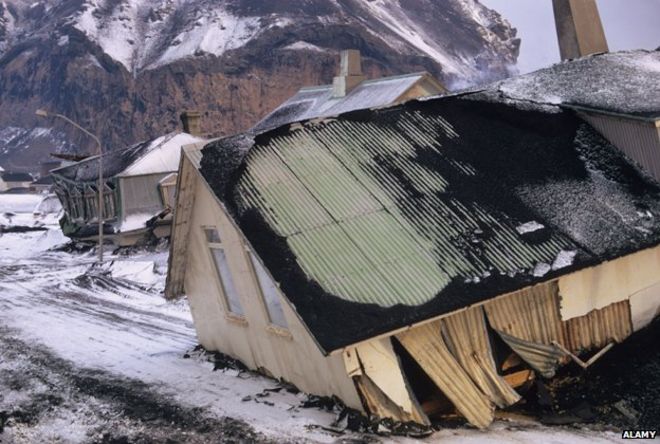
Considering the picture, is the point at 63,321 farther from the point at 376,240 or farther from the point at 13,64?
the point at 13,64

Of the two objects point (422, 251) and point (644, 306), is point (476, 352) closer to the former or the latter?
point (422, 251)

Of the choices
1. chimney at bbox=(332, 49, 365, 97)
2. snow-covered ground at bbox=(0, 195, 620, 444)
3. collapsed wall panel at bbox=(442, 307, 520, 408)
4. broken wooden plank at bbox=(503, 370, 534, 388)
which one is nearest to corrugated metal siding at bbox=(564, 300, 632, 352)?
broken wooden plank at bbox=(503, 370, 534, 388)

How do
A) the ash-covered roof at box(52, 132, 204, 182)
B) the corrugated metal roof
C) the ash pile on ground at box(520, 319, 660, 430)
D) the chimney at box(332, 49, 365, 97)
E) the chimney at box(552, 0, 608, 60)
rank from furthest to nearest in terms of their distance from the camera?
the ash-covered roof at box(52, 132, 204, 182), the corrugated metal roof, the chimney at box(332, 49, 365, 97), the chimney at box(552, 0, 608, 60), the ash pile on ground at box(520, 319, 660, 430)

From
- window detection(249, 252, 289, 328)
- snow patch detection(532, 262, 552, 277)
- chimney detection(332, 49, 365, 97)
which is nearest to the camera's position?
snow patch detection(532, 262, 552, 277)

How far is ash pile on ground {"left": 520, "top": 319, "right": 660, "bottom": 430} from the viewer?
28.2 ft

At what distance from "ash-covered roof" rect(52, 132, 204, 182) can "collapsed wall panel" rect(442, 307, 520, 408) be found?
83.9 feet

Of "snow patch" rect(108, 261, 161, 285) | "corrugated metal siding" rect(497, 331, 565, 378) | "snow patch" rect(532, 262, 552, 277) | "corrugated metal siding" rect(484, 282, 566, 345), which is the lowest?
"snow patch" rect(108, 261, 161, 285)

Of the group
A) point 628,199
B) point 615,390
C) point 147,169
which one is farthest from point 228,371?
point 147,169

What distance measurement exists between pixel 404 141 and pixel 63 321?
35.0ft

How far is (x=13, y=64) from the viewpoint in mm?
113562

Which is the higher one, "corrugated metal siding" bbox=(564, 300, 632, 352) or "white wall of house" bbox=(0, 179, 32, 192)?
"corrugated metal siding" bbox=(564, 300, 632, 352)

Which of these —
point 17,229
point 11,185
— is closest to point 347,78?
point 17,229

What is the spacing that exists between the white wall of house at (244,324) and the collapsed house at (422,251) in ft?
0.12

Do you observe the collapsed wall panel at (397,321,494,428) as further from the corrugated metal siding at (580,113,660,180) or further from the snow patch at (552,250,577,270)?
the corrugated metal siding at (580,113,660,180)
